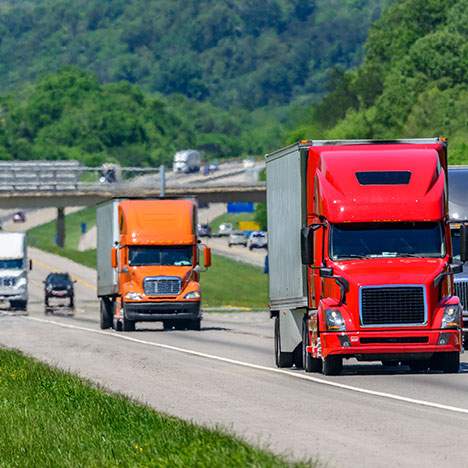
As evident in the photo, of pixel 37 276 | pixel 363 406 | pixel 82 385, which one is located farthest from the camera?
pixel 37 276

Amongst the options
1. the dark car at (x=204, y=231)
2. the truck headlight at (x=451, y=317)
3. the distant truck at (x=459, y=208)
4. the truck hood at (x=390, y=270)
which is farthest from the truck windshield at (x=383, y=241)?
the dark car at (x=204, y=231)

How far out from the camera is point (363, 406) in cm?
2348

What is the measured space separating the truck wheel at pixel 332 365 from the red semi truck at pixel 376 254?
16 mm

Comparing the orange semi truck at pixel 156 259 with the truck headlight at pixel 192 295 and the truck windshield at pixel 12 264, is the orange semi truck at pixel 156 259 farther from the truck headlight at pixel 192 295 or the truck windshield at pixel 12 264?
the truck windshield at pixel 12 264

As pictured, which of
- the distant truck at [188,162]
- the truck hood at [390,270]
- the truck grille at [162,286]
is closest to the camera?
the truck hood at [390,270]

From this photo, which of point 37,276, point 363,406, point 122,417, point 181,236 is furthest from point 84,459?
point 37,276

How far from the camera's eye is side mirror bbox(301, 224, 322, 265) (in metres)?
29.5

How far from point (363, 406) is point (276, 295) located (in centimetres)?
977

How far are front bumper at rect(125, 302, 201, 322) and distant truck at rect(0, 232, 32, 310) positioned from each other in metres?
27.6

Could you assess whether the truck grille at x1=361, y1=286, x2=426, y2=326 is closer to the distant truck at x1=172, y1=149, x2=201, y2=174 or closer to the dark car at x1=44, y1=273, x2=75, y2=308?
the dark car at x1=44, y1=273, x2=75, y2=308

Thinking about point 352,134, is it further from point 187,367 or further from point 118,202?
point 187,367

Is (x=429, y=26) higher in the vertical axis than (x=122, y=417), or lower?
A: higher

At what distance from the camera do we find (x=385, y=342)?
1150 inches

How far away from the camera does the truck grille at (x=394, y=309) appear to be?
2923cm
